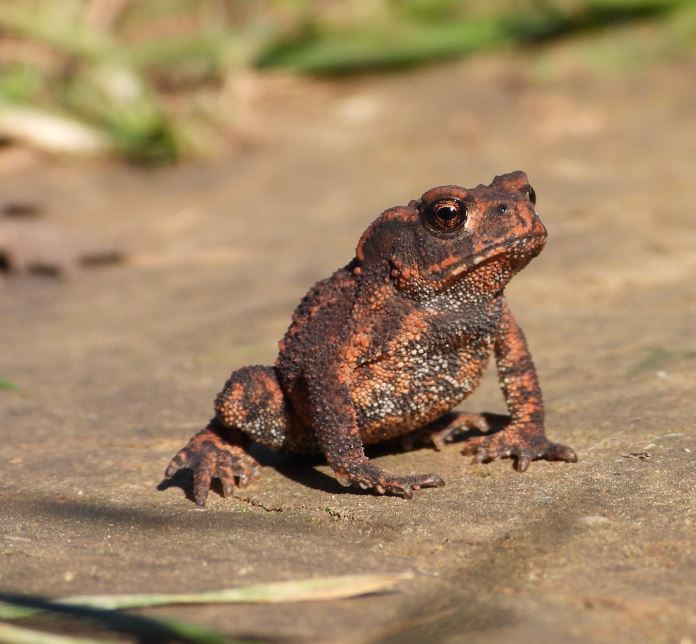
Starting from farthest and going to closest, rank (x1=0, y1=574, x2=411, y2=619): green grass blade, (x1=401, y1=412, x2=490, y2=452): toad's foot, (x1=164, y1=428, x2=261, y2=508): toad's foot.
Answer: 1. (x1=401, y1=412, x2=490, y2=452): toad's foot
2. (x1=164, y1=428, x2=261, y2=508): toad's foot
3. (x1=0, y1=574, x2=411, y2=619): green grass blade

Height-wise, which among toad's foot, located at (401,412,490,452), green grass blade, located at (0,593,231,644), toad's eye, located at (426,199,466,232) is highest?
toad's eye, located at (426,199,466,232)

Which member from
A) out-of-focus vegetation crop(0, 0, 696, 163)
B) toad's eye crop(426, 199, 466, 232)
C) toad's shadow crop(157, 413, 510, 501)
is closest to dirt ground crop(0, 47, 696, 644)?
toad's shadow crop(157, 413, 510, 501)

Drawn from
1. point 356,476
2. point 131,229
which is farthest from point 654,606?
point 131,229

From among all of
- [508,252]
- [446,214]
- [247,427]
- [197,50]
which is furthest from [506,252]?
[197,50]

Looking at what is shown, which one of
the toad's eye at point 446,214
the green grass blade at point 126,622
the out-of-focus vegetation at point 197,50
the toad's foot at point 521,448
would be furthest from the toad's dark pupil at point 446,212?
the out-of-focus vegetation at point 197,50

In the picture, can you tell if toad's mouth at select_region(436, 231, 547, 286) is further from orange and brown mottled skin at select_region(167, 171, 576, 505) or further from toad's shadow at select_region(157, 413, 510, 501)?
toad's shadow at select_region(157, 413, 510, 501)

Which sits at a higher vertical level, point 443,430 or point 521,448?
point 443,430

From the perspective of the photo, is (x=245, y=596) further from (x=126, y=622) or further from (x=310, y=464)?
(x=310, y=464)
